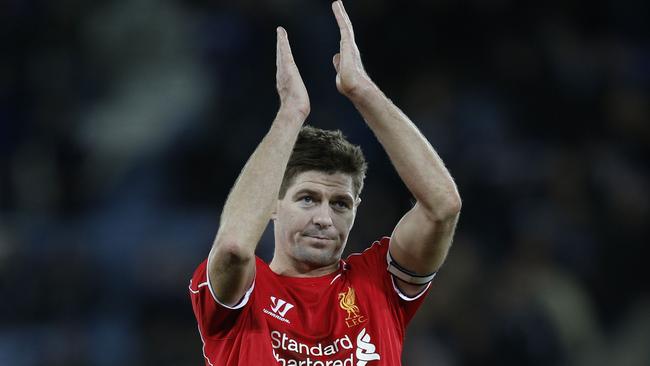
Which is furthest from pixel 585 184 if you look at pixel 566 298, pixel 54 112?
pixel 54 112

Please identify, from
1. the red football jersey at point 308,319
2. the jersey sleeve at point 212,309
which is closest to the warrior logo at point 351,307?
the red football jersey at point 308,319

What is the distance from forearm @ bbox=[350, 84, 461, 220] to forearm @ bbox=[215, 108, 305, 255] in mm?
418

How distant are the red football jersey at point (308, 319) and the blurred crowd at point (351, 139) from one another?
3.02 meters

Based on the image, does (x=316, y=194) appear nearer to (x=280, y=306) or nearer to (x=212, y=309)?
(x=280, y=306)

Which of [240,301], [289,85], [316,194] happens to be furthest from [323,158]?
[240,301]

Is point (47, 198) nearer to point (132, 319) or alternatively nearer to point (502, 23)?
point (132, 319)

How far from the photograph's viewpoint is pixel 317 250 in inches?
168

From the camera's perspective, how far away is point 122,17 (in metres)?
9.07

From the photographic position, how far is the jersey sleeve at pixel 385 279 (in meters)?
4.41

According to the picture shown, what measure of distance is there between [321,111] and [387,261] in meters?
4.13

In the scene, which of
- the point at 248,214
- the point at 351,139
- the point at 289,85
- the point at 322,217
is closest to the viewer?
the point at 248,214

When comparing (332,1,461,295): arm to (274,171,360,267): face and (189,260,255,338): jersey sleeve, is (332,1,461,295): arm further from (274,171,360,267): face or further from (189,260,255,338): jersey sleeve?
(189,260,255,338): jersey sleeve

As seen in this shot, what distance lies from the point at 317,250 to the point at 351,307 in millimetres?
281

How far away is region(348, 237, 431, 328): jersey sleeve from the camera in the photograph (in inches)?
173
